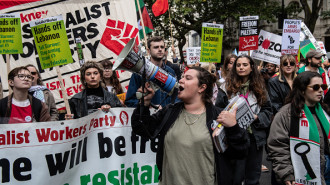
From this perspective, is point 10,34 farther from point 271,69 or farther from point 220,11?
point 220,11

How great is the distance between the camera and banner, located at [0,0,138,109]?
22.1 feet

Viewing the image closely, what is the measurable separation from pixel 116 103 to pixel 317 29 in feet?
82.3

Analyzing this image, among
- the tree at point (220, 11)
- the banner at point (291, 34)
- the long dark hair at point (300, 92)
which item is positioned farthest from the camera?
the tree at point (220, 11)

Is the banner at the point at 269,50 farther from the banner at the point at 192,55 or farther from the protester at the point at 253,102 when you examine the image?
the protester at the point at 253,102

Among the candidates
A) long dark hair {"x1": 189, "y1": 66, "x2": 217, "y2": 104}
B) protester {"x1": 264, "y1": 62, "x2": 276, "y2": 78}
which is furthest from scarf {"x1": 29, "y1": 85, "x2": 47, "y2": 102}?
protester {"x1": 264, "y1": 62, "x2": 276, "y2": 78}

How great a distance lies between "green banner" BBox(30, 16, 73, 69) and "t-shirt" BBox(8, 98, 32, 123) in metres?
0.68

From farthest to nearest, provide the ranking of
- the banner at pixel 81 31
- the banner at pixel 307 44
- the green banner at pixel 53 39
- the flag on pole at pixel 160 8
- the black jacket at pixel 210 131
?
the flag on pole at pixel 160 8 → the banner at pixel 307 44 → the banner at pixel 81 31 → the green banner at pixel 53 39 → the black jacket at pixel 210 131

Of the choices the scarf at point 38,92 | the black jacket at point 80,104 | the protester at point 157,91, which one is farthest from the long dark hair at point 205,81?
the scarf at point 38,92

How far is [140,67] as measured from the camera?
8.78ft

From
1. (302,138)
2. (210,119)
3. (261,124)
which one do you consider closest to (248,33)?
(261,124)

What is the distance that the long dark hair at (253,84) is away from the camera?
4207 millimetres

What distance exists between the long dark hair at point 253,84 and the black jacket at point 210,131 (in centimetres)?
148

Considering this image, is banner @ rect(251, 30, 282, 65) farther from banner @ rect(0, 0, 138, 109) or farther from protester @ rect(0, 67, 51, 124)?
protester @ rect(0, 67, 51, 124)

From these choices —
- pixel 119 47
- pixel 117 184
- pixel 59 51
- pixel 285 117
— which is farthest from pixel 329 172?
pixel 119 47
